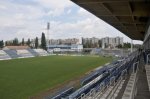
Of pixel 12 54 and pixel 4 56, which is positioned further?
pixel 12 54

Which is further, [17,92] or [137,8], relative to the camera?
[17,92]

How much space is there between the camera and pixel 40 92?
14.3 meters

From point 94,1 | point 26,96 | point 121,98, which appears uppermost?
point 94,1

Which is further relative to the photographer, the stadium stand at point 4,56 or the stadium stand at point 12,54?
the stadium stand at point 12,54

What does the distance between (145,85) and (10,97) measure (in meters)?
7.50

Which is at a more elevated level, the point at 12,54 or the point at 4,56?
the point at 12,54

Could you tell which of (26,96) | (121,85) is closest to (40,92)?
(26,96)

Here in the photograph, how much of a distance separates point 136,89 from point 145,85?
1.00 metres

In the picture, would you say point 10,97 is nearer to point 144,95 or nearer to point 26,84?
point 26,84

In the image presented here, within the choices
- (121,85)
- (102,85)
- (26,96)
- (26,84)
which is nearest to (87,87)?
(102,85)

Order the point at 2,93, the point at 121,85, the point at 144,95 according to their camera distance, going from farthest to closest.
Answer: the point at 2,93
the point at 121,85
the point at 144,95

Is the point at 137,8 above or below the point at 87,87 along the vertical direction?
above

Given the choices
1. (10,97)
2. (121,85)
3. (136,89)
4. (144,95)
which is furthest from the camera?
(10,97)

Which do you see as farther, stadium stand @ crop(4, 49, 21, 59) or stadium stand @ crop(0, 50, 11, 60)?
stadium stand @ crop(4, 49, 21, 59)
